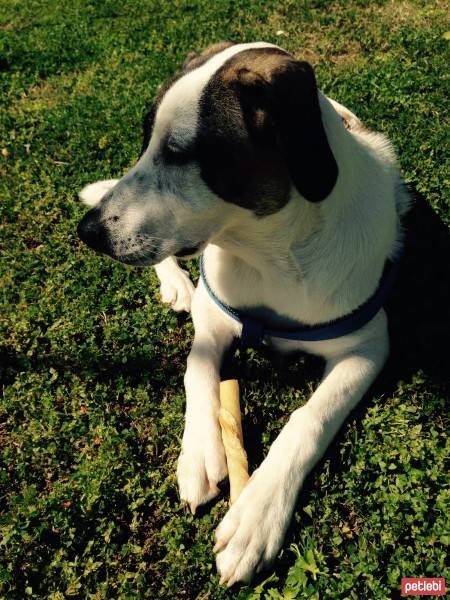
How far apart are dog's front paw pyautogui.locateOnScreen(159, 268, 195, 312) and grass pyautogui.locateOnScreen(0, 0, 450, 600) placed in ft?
0.27

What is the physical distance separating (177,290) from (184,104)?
5.62ft

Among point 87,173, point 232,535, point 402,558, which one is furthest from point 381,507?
point 87,173

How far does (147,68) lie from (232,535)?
520cm

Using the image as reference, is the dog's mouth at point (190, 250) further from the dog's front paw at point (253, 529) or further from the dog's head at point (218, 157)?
the dog's front paw at point (253, 529)

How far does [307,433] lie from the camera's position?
295 centimetres

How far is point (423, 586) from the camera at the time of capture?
267cm

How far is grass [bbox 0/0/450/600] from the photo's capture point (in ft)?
9.45

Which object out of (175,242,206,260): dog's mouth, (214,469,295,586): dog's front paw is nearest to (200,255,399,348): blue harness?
(175,242,206,260): dog's mouth

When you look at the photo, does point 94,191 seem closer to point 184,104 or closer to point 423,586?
point 184,104

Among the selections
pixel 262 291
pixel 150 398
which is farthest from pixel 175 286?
pixel 262 291

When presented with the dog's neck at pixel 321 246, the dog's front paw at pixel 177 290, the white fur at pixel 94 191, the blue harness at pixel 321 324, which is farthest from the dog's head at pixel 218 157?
the white fur at pixel 94 191

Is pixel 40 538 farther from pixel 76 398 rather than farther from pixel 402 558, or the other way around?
pixel 402 558

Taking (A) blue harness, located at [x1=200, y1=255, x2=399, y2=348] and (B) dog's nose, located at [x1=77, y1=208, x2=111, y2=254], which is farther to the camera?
(A) blue harness, located at [x1=200, y1=255, x2=399, y2=348]

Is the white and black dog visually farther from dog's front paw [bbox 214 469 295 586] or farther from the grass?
the grass
